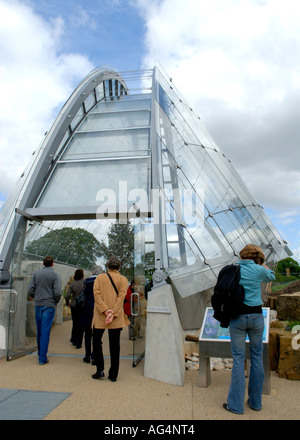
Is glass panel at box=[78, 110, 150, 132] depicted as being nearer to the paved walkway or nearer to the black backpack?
the paved walkway

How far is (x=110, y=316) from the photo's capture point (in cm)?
523

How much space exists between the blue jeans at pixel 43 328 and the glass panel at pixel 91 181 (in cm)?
258

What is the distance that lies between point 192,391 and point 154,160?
438 cm

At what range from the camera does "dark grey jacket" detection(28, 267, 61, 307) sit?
6.43 meters

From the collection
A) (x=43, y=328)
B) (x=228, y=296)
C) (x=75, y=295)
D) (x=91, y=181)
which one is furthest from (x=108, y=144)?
(x=228, y=296)

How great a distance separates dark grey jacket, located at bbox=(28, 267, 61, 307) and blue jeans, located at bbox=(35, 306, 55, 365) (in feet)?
0.36

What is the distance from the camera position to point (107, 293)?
5406mm

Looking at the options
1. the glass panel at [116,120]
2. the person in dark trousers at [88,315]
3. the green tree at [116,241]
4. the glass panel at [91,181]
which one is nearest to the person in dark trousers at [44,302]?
the person in dark trousers at [88,315]

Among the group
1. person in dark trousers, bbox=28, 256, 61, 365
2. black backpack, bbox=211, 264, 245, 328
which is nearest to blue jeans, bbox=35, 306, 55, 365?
person in dark trousers, bbox=28, 256, 61, 365

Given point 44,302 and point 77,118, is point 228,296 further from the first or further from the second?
point 77,118

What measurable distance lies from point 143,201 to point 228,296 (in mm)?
3847

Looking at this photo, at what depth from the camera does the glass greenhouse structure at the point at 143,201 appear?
662 centimetres

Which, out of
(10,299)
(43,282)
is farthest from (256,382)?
(10,299)

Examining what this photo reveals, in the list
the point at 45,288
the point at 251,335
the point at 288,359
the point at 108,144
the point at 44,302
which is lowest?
the point at 288,359
